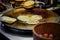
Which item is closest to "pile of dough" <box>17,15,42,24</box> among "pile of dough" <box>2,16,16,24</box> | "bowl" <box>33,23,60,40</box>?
"pile of dough" <box>2,16,16,24</box>

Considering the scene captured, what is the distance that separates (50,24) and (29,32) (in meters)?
0.15

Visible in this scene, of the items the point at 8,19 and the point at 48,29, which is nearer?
the point at 48,29

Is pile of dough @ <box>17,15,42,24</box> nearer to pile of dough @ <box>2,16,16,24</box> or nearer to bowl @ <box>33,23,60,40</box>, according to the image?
pile of dough @ <box>2,16,16,24</box>

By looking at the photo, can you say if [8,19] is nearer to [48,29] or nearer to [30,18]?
[30,18]

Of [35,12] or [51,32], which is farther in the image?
[35,12]

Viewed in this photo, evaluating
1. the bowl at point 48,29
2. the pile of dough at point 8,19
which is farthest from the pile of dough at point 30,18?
the bowl at point 48,29

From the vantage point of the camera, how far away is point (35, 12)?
1.26 metres

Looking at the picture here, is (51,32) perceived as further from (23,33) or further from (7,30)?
(7,30)

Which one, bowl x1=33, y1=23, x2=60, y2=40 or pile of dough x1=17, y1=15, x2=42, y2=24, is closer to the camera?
bowl x1=33, y1=23, x2=60, y2=40

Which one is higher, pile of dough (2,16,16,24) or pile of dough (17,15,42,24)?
pile of dough (2,16,16,24)

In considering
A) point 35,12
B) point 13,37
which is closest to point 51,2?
point 35,12

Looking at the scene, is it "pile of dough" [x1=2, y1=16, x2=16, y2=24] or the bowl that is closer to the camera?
the bowl

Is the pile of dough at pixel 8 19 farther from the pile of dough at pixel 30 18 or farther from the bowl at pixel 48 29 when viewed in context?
the bowl at pixel 48 29

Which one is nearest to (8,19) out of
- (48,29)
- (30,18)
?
(30,18)
